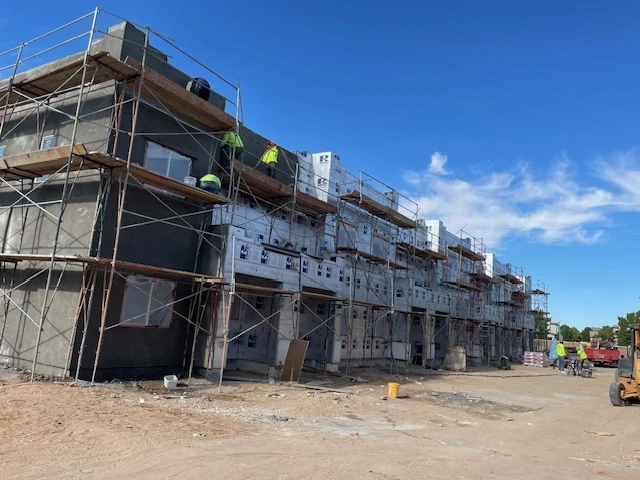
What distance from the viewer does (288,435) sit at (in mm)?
8297

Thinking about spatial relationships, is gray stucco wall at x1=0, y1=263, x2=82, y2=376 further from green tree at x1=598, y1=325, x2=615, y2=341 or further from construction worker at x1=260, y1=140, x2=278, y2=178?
green tree at x1=598, y1=325, x2=615, y2=341

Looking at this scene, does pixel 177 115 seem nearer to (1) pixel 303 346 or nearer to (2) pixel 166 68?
(2) pixel 166 68

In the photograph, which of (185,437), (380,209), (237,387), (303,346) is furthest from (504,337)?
(185,437)

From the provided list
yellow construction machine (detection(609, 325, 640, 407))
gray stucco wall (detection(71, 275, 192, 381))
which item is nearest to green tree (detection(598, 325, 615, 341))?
yellow construction machine (detection(609, 325, 640, 407))

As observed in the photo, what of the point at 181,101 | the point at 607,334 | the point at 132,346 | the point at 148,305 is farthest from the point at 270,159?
the point at 607,334

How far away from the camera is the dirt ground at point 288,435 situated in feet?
20.2

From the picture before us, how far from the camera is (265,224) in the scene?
61.2ft

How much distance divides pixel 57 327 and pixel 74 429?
5.71 m

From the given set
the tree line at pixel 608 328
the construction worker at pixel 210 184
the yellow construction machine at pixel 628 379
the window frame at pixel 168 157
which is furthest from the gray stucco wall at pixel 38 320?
the tree line at pixel 608 328

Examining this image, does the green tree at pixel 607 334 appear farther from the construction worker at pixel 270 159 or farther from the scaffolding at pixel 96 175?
the scaffolding at pixel 96 175

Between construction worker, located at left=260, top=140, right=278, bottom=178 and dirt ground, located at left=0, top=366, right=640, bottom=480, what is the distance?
830 centimetres

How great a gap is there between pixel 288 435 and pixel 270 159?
39.4 feet

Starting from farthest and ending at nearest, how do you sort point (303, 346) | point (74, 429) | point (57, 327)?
point (303, 346)
point (57, 327)
point (74, 429)

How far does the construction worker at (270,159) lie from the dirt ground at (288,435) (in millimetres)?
8298
